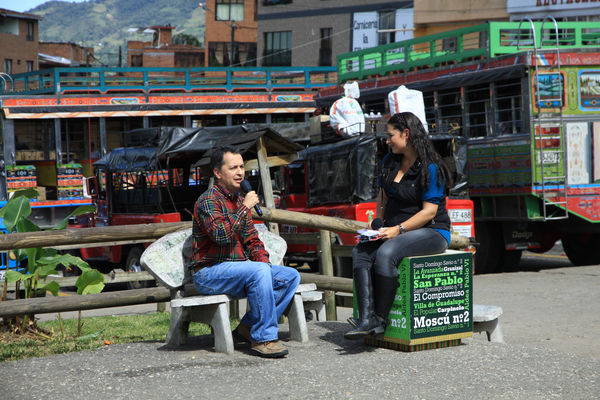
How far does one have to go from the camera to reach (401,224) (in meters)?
6.45

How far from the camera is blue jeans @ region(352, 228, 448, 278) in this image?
629cm

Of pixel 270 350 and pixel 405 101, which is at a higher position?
pixel 405 101

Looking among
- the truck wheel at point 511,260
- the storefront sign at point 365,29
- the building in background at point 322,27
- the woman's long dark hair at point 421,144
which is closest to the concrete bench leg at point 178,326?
the woman's long dark hair at point 421,144

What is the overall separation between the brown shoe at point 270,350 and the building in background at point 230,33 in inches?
1881

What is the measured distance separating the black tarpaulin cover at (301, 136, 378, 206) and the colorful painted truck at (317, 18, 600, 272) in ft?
4.39

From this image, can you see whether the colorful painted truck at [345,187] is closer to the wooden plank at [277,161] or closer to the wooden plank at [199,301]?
the wooden plank at [277,161]

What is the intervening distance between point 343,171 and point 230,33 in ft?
139

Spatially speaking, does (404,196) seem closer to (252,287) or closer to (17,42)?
(252,287)

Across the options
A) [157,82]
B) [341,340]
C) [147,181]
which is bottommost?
[341,340]

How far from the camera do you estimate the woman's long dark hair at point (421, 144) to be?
6.47 meters

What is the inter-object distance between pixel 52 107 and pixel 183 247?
2483 cm

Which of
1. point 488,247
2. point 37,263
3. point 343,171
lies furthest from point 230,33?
point 37,263

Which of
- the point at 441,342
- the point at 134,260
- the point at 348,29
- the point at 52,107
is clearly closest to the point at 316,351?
the point at 441,342

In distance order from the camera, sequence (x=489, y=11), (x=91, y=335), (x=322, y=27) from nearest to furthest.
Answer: (x=91, y=335), (x=489, y=11), (x=322, y=27)
